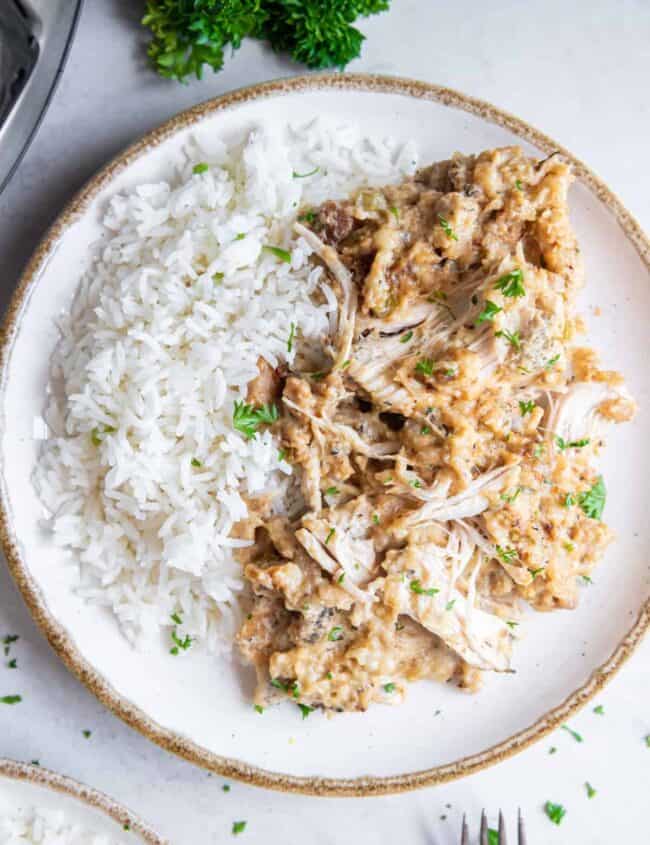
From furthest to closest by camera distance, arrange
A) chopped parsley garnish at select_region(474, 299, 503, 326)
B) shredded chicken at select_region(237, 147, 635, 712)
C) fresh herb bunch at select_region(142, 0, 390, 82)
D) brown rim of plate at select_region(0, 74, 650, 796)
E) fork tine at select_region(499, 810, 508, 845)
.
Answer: fork tine at select_region(499, 810, 508, 845) → fresh herb bunch at select_region(142, 0, 390, 82) → brown rim of plate at select_region(0, 74, 650, 796) → shredded chicken at select_region(237, 147, 635, 712) → chopped parsley garnish at select_region(474, 299, 503, 326)

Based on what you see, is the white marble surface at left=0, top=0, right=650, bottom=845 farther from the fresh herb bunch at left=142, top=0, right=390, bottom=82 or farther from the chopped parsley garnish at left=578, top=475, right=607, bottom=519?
the chopped parsley garnish at left=578, top=475, right=607, bottom=519

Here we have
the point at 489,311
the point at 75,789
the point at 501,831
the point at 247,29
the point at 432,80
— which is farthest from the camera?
the point at 432,80

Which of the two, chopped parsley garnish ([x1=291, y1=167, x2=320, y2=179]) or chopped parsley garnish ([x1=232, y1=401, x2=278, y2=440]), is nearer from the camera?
chopped parsley garnish ([x1=232, y1=401, x2=278, y2=440])

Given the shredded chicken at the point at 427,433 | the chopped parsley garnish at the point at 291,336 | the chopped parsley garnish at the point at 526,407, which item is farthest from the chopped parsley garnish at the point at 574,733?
the chopped parsley garnish at the point at 291,336

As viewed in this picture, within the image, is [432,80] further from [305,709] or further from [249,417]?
[305,709]

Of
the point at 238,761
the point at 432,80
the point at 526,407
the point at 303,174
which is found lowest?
the point at 238,761

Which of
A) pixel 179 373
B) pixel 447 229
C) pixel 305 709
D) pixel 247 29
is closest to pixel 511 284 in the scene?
pixel 447 229

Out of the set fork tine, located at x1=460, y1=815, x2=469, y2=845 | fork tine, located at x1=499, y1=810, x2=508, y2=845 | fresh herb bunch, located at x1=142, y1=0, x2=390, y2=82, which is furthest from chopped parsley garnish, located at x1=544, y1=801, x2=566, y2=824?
fresh herb bunch, located at x1=142, y1=0, x2=390, y2=82
